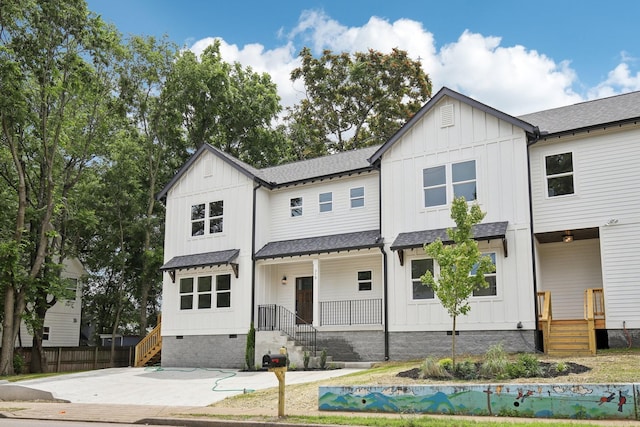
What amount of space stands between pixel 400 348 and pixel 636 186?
882 centimetres

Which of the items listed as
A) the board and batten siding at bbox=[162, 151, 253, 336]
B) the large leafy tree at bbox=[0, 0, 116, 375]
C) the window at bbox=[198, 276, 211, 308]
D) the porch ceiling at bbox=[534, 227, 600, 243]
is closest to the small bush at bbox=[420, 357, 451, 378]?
the porch ceiling at bbox=[534, 227, 600, 243]

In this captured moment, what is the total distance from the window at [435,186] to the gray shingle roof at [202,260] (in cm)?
809

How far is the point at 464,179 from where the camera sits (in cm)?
2131

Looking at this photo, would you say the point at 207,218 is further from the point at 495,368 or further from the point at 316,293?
the point at 495,368

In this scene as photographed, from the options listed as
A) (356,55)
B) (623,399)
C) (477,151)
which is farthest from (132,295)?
(623,399)

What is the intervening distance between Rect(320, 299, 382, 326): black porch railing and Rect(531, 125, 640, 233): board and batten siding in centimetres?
648

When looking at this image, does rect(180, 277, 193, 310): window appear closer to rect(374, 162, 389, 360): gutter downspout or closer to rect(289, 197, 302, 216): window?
rect(289, 197, 302, 216): window

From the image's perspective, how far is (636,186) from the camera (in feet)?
62.0

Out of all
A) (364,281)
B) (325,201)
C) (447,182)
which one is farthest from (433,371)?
(325,201)

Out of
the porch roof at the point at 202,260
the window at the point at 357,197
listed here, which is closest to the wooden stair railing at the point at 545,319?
the window at the point at 357,197

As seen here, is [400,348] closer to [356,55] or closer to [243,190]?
[243,190]

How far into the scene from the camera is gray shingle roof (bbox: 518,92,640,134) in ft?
64.6

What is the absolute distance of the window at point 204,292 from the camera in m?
26.1

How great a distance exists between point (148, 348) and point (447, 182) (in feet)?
53.5
